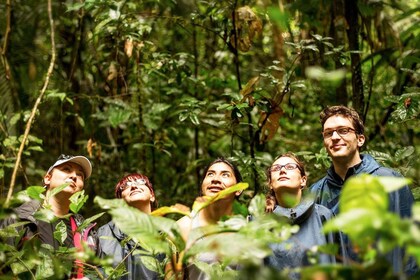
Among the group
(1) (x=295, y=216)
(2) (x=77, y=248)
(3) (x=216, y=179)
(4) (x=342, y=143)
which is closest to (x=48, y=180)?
(3) (x=216, y=179)

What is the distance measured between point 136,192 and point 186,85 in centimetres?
240

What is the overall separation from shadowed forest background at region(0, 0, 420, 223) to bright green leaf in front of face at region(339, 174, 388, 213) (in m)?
2.56

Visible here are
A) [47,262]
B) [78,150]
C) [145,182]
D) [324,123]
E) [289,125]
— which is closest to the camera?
[47,262]

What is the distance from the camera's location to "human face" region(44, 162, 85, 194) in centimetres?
335

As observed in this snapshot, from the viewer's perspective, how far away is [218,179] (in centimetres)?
337

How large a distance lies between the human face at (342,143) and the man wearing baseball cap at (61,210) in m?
1.44

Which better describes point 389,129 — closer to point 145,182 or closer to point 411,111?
point 411,111

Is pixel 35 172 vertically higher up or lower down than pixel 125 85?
lower down

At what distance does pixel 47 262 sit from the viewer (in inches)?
84.4

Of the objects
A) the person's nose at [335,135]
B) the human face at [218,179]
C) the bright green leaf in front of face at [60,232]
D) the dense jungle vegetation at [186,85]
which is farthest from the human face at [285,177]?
the bright green leaf in front of face at [60,232]

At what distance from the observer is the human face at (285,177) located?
3006 millimetres

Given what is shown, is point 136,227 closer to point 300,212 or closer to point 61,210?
point 300,212

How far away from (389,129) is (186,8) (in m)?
2.66

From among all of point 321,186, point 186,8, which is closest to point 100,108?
point 186,8
